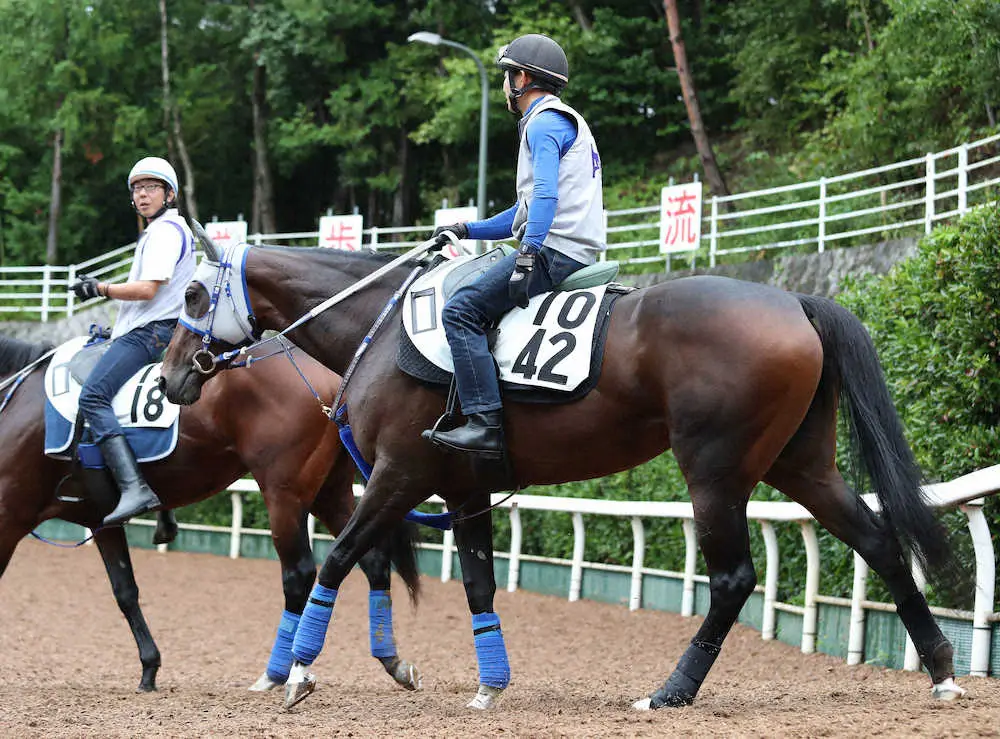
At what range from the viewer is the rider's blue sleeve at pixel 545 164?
18.8 ft

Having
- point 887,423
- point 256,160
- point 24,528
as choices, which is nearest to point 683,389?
point 887,423

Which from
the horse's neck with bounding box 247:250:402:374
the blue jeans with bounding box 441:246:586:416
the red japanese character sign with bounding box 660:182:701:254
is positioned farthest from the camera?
the red japanese character sign with bounding box 660:182:701:254

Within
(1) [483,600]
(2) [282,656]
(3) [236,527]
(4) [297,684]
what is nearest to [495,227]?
(1) [483,600]

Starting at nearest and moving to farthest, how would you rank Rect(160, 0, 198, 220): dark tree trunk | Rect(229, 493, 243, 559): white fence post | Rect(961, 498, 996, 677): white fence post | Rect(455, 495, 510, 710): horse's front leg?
Rect(455, 495, 510, 710): horse's front leg < Rect(961, 498, 996, 677): white fence post < Rect(229, 493, 243, 559): white fence post < Rect(160, 0, 198, 220): dark tree trunk

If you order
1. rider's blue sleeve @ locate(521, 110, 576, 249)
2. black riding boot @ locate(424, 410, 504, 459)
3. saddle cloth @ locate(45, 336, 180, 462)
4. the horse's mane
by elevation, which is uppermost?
rider's blue sleeve @ locate(521, 110, 576, 249)

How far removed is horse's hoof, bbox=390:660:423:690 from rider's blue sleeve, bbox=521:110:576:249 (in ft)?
9.09

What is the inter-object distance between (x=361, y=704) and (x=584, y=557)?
7121 millimetres

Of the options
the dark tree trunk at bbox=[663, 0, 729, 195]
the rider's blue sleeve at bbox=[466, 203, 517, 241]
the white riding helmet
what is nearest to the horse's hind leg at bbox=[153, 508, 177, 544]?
the white riding helmet

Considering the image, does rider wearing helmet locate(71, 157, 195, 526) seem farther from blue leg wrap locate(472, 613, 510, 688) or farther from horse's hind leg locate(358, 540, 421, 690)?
blue leg wrap locate(472, 613, 510, 688)

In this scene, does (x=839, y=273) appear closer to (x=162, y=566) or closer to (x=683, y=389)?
(x=162, y=566)

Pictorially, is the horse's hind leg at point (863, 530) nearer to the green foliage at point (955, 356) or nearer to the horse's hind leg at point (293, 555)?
the green foliage at point (955, 356)

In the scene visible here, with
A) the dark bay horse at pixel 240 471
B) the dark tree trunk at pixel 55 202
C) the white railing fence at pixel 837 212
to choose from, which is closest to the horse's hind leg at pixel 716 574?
the dark bay horse at pixel 240 471

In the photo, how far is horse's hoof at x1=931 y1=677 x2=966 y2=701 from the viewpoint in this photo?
5.39 m

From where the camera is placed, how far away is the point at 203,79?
4000cm
